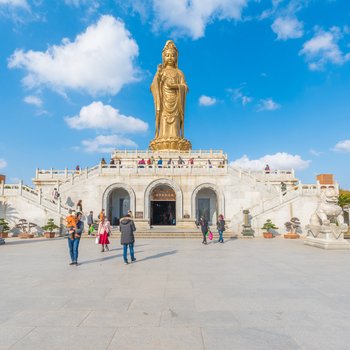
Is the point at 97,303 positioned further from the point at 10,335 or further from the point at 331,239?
the point at 331,239

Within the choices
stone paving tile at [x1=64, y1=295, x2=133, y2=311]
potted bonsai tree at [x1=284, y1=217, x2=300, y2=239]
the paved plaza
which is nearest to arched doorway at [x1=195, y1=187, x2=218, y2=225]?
potted bonsai tree at [x1=284, y1=217, x2=300, y2=239]

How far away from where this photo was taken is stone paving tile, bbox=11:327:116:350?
357 cm

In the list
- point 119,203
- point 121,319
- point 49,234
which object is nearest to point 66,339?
point 121,319

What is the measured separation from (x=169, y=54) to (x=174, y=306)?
39.0 metres

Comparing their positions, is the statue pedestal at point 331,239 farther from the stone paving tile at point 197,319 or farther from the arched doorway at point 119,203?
the arched doorway at point 119,203

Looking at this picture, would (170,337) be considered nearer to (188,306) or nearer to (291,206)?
(188,306)

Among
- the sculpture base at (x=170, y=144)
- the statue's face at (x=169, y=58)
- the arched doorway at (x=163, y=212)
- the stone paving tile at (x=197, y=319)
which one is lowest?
the stone paving tile at (x=197, y=319)

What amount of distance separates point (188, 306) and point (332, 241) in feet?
36.3

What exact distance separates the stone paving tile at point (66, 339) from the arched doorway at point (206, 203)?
23731 millimetres

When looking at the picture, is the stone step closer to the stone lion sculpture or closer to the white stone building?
the white stone building

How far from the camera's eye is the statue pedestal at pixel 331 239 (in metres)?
13.3

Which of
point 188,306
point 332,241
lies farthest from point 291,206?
point 188,306

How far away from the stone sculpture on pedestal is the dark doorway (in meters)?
15.6

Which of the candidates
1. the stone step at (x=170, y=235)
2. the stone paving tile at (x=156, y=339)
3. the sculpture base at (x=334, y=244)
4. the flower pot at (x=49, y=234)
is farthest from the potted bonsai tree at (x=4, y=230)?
the sculpture base at (x=334, y=244)
